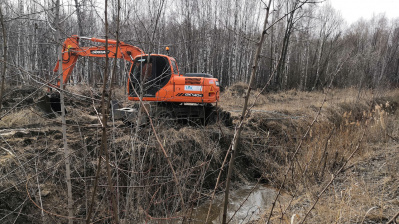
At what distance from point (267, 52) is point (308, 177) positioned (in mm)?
21357

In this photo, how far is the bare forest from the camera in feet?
5.87

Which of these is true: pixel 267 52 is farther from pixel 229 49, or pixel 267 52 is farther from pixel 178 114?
pixel 178 114

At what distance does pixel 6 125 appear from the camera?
268 inches

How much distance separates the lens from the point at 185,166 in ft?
12.6

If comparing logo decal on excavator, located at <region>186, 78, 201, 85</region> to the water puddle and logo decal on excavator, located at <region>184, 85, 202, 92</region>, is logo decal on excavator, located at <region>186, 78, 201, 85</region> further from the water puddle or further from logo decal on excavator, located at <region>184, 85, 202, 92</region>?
the water puddle

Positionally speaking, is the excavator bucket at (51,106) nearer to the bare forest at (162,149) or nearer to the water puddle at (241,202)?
the bare forest at (162,149)

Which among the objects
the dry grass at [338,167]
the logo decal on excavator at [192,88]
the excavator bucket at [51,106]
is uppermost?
the logo decal on excavator at [192,88]

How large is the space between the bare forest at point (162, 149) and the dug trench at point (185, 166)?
0.12ft

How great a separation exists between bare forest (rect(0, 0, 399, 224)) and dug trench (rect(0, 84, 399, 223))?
4 centimetres

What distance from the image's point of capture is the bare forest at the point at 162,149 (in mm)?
1790

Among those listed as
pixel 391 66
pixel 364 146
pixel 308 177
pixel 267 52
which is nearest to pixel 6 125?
pixel 308 177

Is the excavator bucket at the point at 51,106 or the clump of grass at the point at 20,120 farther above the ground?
the excavator bucket at the point at 51,106

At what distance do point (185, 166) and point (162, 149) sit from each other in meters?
2.68

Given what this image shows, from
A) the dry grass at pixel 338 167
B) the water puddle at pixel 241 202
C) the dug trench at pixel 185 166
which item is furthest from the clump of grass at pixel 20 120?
the dry grass at pixel 338 167
